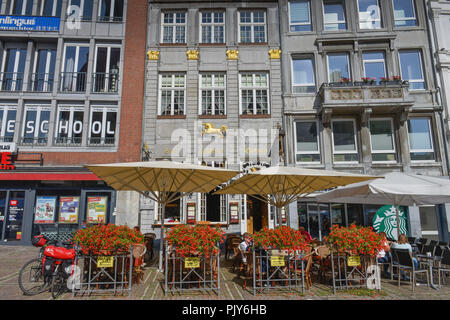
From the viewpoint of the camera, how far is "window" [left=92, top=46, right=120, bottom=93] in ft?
50.5

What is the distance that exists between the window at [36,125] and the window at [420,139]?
61.8ft

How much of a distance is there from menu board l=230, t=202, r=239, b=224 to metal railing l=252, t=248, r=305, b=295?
7.06m

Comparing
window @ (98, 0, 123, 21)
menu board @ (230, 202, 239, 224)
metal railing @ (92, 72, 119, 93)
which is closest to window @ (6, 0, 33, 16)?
window @ (98, 0, 123, 21)

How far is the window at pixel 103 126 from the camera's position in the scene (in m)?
14.9

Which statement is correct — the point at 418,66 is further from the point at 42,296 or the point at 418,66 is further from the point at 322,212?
the point at 42,296

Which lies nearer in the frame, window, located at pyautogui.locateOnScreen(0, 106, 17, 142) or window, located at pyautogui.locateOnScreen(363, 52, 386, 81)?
window, located at pyautogui.locateOnScreen(0, 106, 17, 142)

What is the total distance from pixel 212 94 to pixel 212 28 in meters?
3.99

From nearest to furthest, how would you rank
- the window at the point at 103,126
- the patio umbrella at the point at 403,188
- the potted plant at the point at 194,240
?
the potted plant at the point at 194,240 → the patio umbrella at the point at 403,188 → the window at the point at 103,126

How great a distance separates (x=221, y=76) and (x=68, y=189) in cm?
999

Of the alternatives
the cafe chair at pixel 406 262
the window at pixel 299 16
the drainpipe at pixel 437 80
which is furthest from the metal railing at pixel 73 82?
the drainpipe at pixel 437 80

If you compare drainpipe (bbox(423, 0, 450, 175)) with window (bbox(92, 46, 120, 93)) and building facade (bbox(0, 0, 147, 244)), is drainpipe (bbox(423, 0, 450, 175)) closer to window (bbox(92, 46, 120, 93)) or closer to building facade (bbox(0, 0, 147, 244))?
building facade (bbox(0, 0, 147, 244))

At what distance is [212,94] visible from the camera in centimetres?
1555

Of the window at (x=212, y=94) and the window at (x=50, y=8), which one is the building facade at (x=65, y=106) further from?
the window at (x=212, y=94)
